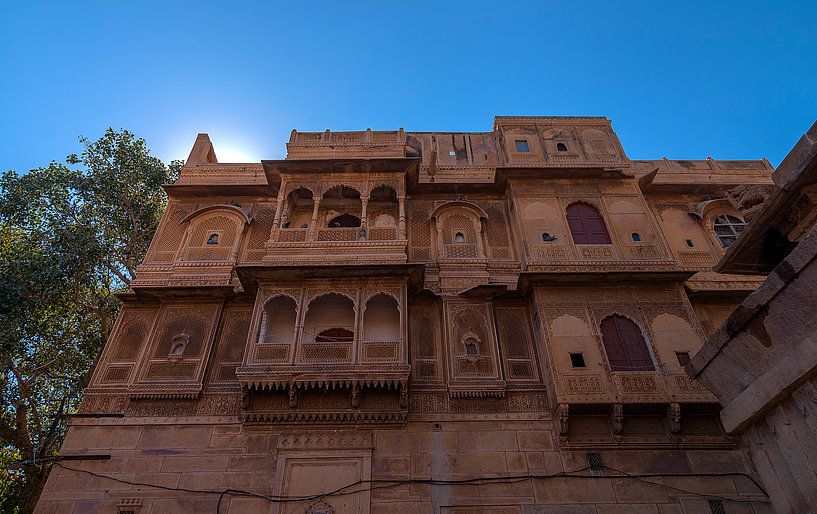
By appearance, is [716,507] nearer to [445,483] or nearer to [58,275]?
[445,483]

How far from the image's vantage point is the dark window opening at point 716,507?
27.8 feet

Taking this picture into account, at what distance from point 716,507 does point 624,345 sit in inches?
127

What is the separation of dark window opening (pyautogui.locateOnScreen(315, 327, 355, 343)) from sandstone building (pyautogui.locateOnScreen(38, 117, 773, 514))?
5cm

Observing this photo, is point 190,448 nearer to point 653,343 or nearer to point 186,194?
point 186,194

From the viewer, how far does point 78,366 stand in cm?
1438

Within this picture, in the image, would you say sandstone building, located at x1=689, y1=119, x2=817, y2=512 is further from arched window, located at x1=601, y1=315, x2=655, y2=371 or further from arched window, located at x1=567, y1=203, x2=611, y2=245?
arched window, located at x1=567, y1=203, x2=611, y2=245

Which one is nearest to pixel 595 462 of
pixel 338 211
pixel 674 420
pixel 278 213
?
pixel 674 420

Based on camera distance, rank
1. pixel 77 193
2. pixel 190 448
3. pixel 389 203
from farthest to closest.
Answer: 1. pixel 77 193
2. pixel 389 203
3. pixel 190 448

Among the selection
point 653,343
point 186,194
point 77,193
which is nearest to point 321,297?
point 186,194

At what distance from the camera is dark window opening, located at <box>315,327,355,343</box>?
10.7 m

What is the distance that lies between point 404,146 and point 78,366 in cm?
1203

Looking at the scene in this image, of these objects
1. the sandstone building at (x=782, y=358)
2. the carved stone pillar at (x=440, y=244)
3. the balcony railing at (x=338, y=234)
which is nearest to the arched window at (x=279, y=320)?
the balcony railing at (x=338, y=234)

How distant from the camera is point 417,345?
10602mm

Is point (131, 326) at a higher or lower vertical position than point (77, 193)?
lower
